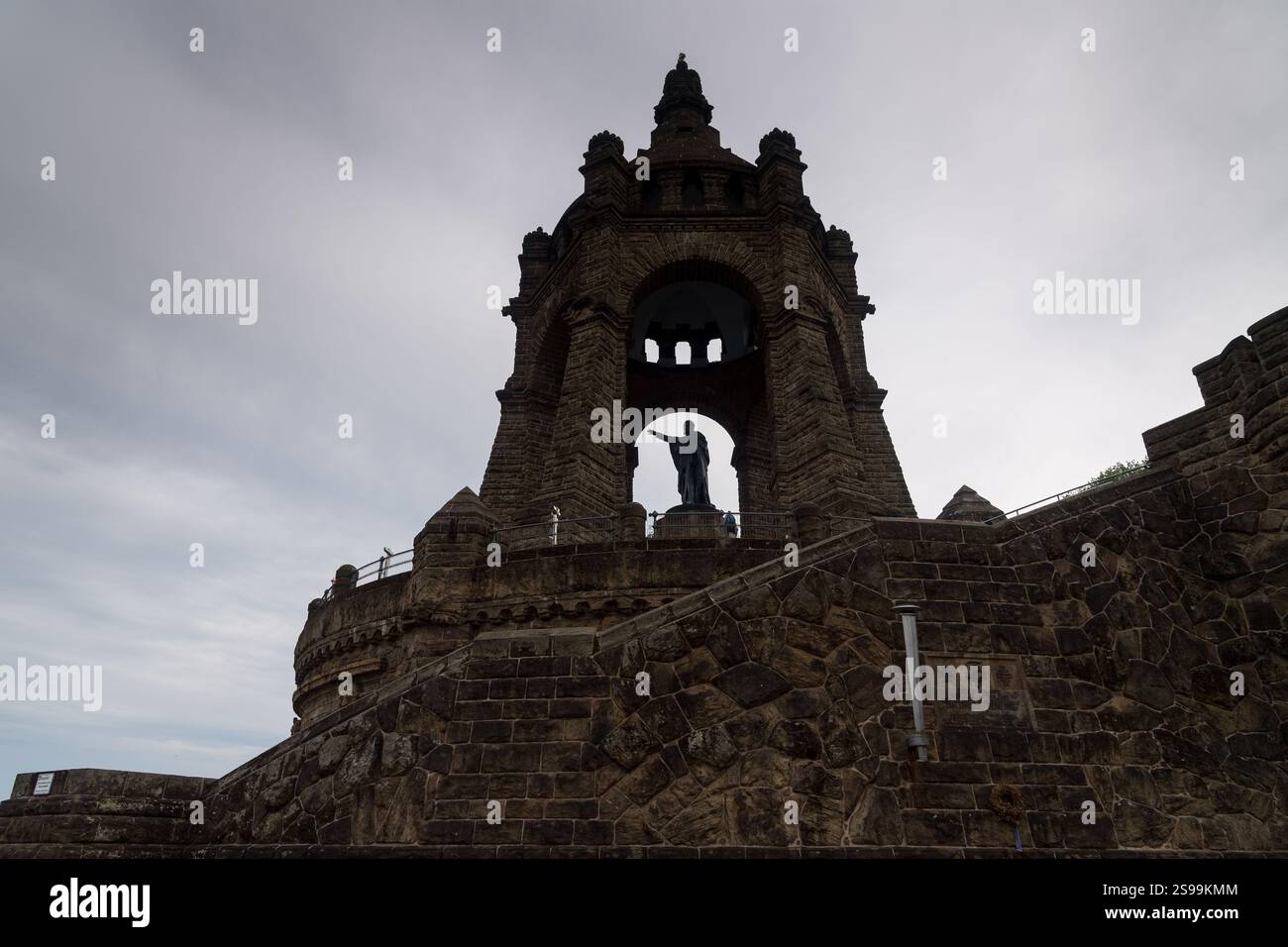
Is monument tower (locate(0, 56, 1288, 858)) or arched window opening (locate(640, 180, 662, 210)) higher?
arched window opening (locate(640, 180, 662, 210))

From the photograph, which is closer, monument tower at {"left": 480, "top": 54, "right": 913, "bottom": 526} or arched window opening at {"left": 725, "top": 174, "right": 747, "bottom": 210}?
monument tower at {"left": 480, "top": 54, "right": 913, "bottom": 526}

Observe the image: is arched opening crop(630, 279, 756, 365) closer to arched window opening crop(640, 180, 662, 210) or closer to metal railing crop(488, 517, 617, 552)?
arched window opening crop(640, 180, 662, 210)

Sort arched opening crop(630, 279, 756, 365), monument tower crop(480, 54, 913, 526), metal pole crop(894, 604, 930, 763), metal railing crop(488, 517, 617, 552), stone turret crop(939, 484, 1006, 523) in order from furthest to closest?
arched opening crop(630, 279, 756, 365) < monument tower crop(480, 54, 913, 526) < stone turret crop(939, 484, 1006, 523) < metal railing crop(488, 517, 617, 552) < metal pole crop(894, 604, 930, 763)

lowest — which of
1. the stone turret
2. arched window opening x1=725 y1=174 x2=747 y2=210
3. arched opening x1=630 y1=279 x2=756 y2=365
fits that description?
the stone turret

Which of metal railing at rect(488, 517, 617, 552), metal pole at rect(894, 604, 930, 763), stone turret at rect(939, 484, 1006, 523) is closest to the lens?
metal pole at rect(894, 604, 930, 763)

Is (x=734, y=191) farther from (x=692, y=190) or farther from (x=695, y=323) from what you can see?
(x=695, y=323)

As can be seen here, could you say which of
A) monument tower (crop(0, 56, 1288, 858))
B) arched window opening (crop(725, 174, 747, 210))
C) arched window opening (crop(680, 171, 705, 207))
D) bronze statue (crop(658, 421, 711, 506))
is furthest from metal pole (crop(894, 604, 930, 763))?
arched window opening (crop(680, 171, 705, 207))

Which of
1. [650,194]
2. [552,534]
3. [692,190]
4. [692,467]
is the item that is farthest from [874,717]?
[692,190]

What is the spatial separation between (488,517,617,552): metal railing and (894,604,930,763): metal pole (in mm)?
7923

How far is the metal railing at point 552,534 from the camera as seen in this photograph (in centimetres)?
1430

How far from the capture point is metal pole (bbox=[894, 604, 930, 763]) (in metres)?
6.40

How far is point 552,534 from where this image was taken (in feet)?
48.1

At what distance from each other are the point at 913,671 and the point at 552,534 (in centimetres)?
916
